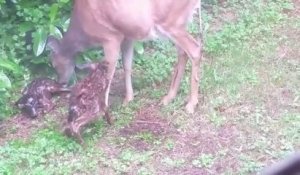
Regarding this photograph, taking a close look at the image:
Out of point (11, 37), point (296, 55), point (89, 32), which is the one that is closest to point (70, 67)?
point (89, 32)

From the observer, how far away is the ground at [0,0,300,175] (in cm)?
421

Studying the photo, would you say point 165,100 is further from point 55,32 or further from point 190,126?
point 55,32

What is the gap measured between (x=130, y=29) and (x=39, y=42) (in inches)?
45.2

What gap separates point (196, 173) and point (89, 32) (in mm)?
1742

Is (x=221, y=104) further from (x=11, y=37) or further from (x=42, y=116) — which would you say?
(x=11, y=37)

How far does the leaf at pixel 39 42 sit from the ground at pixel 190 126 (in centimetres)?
58

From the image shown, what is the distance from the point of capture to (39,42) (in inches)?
228

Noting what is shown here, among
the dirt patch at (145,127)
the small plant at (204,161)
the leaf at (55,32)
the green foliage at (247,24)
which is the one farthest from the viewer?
the green foliage at (247,24)

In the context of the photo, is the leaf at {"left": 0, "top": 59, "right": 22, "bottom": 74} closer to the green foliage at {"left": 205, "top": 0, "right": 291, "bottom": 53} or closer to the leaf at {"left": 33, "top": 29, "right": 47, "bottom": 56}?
the leaf at {"left": 33, "top": 29, "right": 47, "bottom": 56}

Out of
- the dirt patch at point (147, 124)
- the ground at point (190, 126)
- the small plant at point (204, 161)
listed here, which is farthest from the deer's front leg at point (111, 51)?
the small plant at point (204, 161)

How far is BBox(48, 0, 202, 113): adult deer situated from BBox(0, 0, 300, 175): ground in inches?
8.5

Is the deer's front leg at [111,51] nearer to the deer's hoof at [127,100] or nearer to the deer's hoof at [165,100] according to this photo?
the deer's hoof at [127,100]

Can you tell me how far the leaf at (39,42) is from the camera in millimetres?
5754

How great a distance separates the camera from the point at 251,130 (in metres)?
4.57
